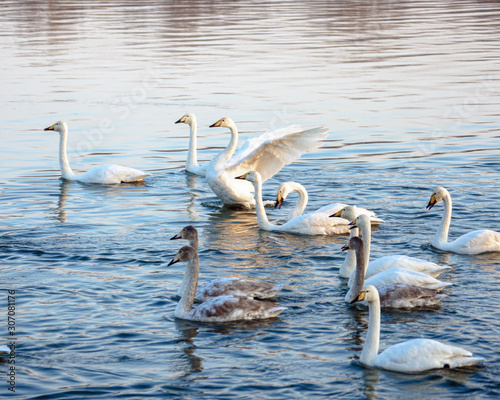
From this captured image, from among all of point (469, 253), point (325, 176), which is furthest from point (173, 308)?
point (325, 176)

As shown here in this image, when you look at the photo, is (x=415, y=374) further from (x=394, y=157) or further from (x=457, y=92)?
(x=457, y=92)

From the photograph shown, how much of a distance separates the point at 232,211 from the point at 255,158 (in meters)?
1.01

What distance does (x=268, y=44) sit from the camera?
3669cm

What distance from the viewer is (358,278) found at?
10273mm

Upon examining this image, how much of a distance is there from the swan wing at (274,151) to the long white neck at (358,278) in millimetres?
5241

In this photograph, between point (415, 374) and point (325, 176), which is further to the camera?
point (325, 176)

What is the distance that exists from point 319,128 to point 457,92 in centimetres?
1098

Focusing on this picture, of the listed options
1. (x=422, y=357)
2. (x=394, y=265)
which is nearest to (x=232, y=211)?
(x=394, y=265)

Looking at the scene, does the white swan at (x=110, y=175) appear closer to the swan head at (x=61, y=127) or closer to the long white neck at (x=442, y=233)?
the swan head at (x=61, y=127)

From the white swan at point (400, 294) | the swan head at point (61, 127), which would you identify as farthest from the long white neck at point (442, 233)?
the swan head at point (61, 127)

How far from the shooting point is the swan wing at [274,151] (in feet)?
A: 51.1

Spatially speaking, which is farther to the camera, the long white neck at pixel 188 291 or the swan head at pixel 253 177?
the swan head at pixel 253 177

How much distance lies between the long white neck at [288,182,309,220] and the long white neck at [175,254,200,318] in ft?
14.7

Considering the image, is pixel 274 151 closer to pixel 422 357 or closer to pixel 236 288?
pixel 236 288
